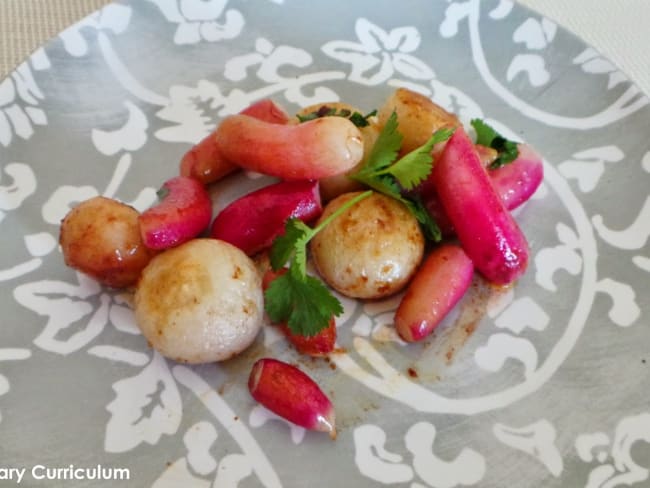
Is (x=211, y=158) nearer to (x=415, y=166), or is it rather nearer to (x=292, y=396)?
(x=415, y=166)

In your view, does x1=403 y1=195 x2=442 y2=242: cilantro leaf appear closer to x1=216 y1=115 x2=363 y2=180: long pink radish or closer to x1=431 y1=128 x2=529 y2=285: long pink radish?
x1=431 y1=128 x2=529 y2=285: long pink radish

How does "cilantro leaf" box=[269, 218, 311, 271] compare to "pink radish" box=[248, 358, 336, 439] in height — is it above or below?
above

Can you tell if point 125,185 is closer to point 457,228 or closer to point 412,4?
point 457,228

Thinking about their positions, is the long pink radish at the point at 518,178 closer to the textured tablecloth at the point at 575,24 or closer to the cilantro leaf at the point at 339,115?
the cilantro leaf at the point at 339,115

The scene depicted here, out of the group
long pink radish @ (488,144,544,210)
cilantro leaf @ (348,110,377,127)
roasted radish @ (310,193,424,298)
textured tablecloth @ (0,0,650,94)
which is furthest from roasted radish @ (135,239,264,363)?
textured tablecloth @ (0,0,650,94)

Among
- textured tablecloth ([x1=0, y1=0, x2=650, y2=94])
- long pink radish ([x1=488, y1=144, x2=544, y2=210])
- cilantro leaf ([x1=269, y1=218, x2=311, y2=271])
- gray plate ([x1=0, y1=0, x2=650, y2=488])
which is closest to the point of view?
gray plate ([x1=0, y1=0, x2=650, y2=488])

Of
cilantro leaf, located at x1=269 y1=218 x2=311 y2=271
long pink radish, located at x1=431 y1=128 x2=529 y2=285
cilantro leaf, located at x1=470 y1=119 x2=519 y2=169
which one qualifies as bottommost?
cilantro leaf, located at x1=269 y1=218 x2=311 y2=271
